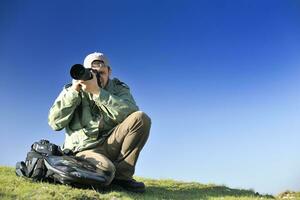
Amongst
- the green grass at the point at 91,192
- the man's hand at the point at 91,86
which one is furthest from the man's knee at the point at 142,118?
the green grass at the point at 91,192

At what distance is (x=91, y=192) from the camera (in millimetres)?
6992

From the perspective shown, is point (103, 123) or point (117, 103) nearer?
point (117, 103)

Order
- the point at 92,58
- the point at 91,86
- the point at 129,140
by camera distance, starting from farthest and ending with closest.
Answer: the point at 92,58 < the point at 129,140 < the point at 91,86

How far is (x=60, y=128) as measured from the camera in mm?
7895

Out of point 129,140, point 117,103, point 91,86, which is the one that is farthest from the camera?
point 129,140

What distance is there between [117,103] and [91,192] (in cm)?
150

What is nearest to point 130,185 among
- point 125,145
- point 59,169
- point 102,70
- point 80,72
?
point 125,145

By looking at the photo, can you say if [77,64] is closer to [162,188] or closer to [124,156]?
[124,156]

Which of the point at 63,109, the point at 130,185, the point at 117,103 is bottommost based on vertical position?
the point at 130,185

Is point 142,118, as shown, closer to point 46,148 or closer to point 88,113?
point 88,113

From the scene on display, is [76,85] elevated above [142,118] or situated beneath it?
elevated above

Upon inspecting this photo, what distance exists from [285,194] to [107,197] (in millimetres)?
4758

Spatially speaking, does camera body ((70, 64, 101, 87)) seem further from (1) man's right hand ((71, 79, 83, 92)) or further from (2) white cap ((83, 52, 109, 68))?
(2) white cap ((83, 52, 109, 68))

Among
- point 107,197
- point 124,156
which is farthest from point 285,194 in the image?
point 107,197
